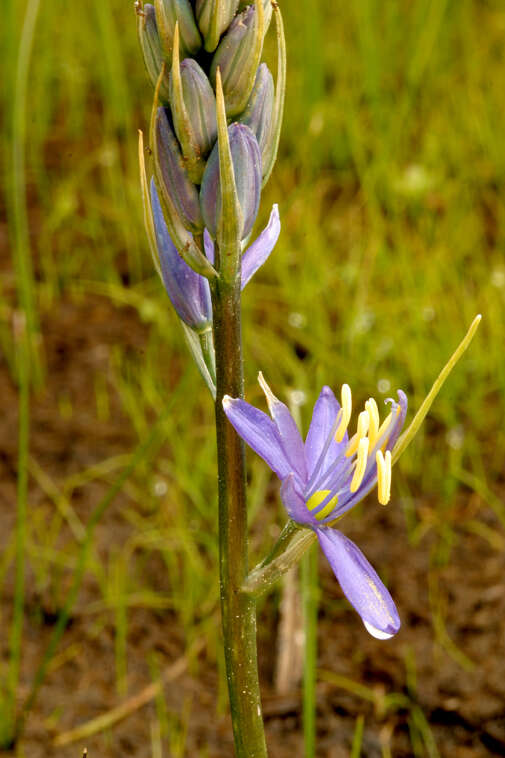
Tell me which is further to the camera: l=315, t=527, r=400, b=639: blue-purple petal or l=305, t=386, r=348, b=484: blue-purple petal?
l=305, t=386, r=348, b=484: blue-purple petal

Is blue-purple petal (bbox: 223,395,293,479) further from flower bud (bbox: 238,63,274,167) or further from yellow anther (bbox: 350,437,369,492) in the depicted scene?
flower bud (bbox: 238,63,274,167)

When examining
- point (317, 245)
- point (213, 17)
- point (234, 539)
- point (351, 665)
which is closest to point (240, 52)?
point (213, 17)

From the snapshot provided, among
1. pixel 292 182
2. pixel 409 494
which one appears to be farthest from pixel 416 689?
pixel 292 182

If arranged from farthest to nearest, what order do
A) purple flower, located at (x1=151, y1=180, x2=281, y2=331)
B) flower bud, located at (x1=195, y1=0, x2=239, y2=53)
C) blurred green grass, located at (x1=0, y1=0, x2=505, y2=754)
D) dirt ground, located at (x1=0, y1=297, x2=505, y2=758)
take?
blurred green grass, located at (x1=0, y1=0, x2=505, y2=754) → dirt ground, located at (x1=0, y1=297, x2=505, y2=758) → purple flower, located at (x1=151, y1=180, x2=281, y2=331) → flower bud, located at (x1=195, y1=0, x2=239, y2=53)

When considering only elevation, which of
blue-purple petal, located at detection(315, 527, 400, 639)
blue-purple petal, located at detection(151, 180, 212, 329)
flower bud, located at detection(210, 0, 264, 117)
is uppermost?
flower bud, located at detection(210, 0, 264, 117)

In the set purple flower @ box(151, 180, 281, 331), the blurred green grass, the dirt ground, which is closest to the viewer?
purple flower @ box(151, 180, 281, 331)

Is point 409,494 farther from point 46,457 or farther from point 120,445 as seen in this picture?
point 46,457

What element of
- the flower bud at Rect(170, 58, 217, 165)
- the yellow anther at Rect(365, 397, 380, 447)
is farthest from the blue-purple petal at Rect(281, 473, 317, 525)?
the flower bud at Rect(170, 58, 217, 165)

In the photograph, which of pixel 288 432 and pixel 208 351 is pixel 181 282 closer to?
pixel 208 351
